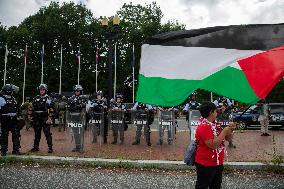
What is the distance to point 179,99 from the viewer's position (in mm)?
6207

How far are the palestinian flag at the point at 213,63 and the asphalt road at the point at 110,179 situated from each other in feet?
8.74

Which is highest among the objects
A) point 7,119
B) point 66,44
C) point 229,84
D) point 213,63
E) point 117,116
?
point 66,44

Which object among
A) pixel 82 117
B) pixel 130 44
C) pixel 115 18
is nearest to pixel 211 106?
pixel 82 117

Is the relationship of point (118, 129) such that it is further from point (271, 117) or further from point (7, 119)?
point (271, 117)

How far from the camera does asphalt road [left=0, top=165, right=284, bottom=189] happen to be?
8328 mm

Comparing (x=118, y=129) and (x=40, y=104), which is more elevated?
(x=40, y=104)

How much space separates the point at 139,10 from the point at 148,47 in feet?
194

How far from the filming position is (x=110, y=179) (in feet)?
29.7

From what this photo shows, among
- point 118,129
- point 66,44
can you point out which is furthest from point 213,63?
point 66,44

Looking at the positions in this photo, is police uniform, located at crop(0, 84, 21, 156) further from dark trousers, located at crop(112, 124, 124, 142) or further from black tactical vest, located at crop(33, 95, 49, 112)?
dark trousers, located at crop(112, 124, 124, 142)

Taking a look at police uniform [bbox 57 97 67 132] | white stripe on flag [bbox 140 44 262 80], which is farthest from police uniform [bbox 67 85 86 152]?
police uniform [bbox 57 97 67 132]

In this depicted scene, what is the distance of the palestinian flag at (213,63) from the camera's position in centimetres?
610

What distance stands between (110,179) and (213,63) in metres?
3.94

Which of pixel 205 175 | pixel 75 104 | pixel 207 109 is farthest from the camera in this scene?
pixel 75 104
